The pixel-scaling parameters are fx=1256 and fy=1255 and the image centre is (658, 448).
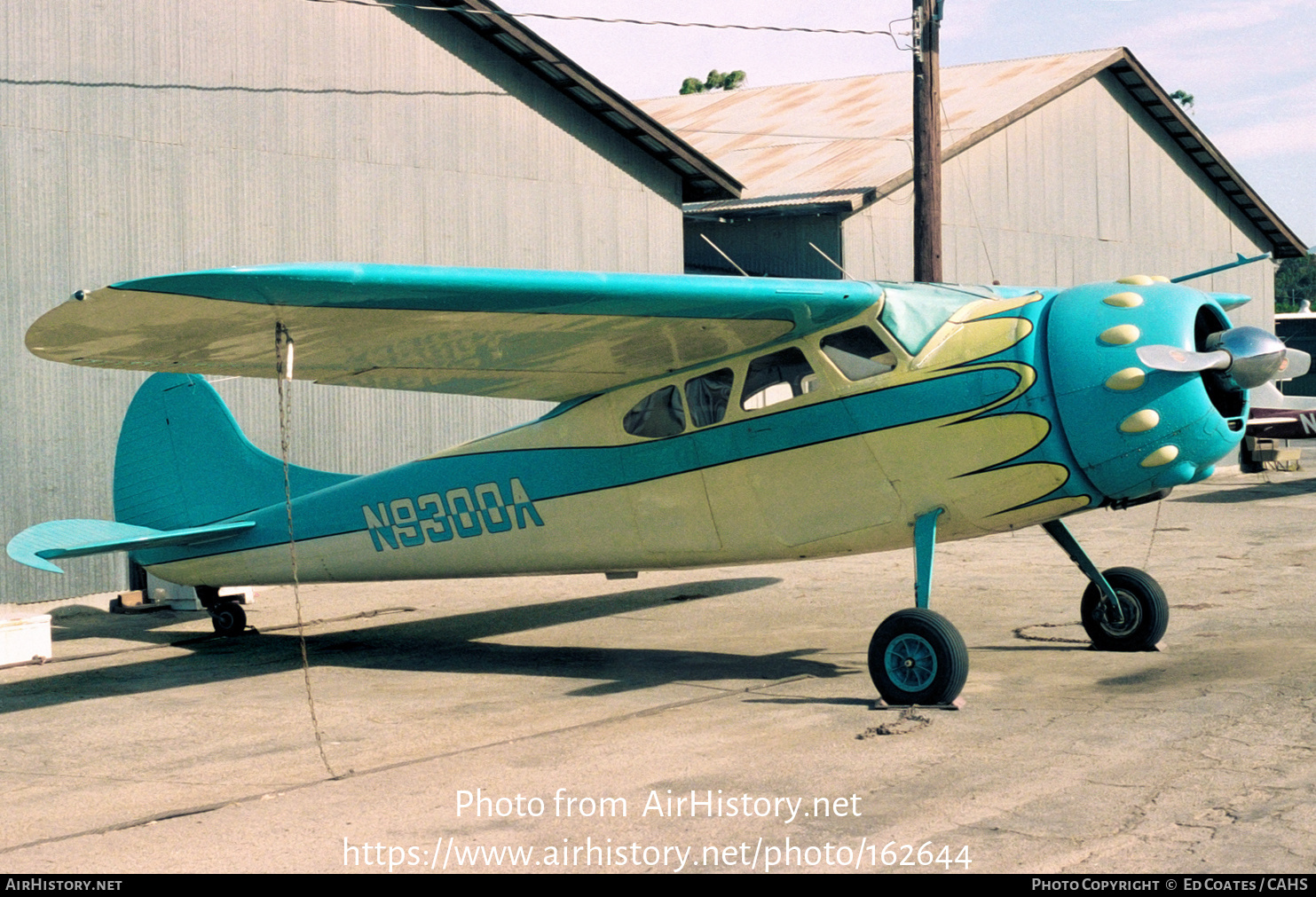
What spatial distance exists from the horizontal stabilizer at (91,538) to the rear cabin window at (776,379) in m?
4.77

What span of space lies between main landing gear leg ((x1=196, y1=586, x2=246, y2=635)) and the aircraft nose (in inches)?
298

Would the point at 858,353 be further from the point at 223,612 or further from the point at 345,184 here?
the point at 345,184

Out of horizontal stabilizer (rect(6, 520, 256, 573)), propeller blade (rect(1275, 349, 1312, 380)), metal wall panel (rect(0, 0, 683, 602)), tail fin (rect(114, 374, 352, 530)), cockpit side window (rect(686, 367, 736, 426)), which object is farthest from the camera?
metal wall panel (rect(0, 0, 683, 602))

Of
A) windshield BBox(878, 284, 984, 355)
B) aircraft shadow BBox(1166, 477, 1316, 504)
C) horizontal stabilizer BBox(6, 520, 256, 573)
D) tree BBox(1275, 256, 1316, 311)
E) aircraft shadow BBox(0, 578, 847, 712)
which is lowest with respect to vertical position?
aircraft shadow BBox(0, 578, 847, 712)

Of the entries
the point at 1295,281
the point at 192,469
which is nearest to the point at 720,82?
the point at 192,469

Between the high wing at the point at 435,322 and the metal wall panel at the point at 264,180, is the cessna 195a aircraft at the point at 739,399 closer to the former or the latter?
the high wing at the point at 435,322

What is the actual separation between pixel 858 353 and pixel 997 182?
1803 centimetres

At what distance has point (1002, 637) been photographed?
9.80m

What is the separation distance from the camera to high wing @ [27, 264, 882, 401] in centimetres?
633

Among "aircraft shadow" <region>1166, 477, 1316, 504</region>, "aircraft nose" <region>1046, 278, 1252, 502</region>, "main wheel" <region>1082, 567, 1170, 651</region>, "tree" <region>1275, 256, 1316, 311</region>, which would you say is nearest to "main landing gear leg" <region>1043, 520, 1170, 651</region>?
"main wheel" <region>1082, 567, 1170, 651</region>

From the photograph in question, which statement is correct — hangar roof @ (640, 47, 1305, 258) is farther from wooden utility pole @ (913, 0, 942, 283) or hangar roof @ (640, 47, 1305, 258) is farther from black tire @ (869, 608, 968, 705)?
black tire @ (869, 608, 968, 705)

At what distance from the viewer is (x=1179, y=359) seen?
711 cm

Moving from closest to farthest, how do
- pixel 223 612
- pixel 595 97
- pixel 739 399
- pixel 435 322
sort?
1. pixel 435 322
2. pixel 739 399
3. pixel 223 612
4. pixel 595 97

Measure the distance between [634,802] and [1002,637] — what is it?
500cm
